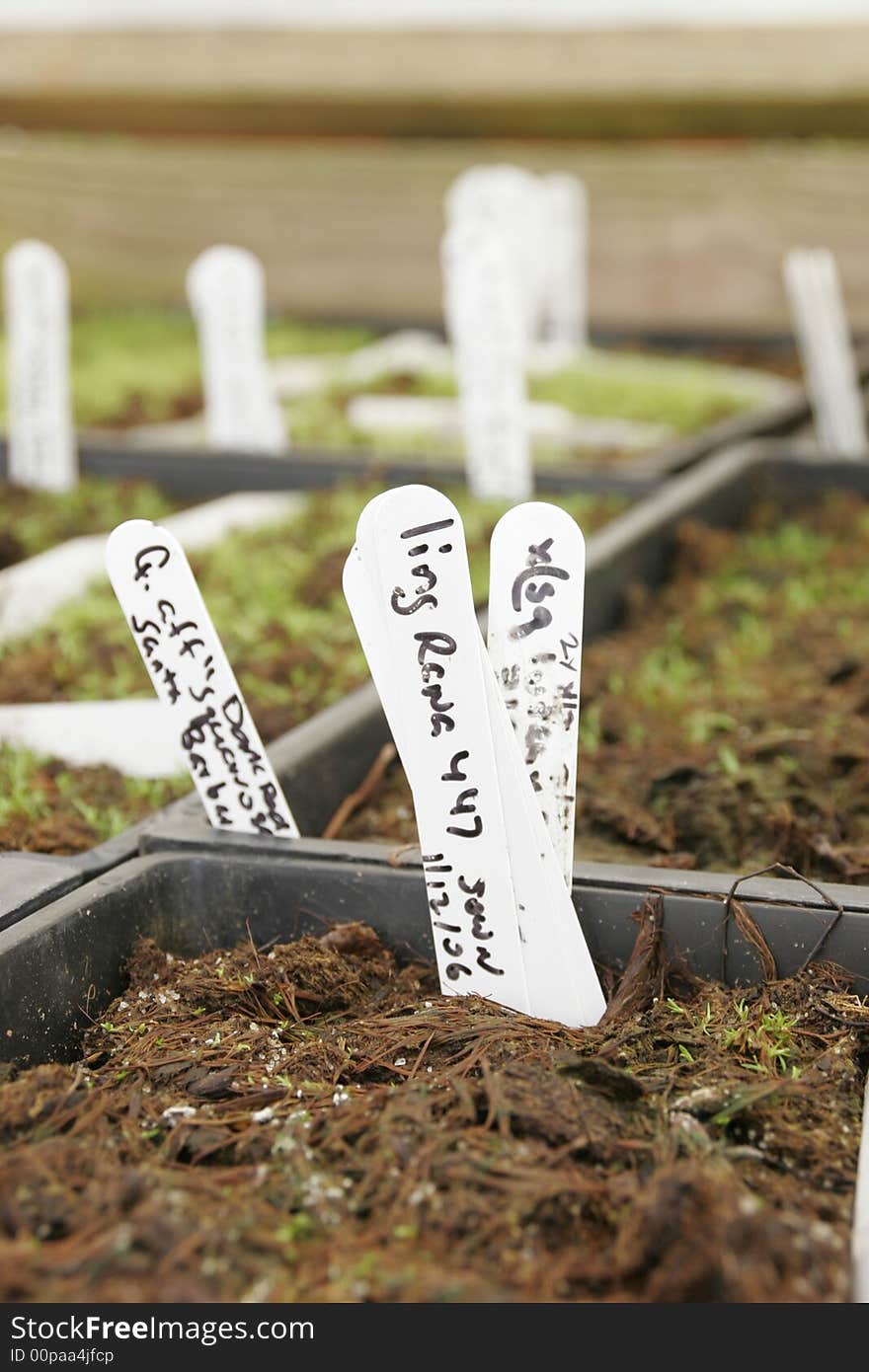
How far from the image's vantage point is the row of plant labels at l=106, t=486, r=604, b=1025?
0.97 metres

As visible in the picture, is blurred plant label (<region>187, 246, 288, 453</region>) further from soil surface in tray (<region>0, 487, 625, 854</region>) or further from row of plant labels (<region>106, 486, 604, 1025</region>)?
row of plant labels (<region>106, 486, 604, 1025</region>)

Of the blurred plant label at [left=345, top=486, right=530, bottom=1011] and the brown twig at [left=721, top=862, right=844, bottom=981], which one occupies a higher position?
the blurred plant label at [left=345, top=486, right=530, bottom=1011]

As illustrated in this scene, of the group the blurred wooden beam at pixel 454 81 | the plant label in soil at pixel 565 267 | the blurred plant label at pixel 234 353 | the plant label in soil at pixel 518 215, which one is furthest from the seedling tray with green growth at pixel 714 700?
the blurred wooden beam at pixel 454 81

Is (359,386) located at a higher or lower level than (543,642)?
higher

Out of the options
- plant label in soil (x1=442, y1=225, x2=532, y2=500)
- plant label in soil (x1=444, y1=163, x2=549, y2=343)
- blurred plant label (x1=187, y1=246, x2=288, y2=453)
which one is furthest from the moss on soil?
plant label in soil (x1=442, y1=225, x2=532, y2=500)

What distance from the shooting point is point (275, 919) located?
1.18m

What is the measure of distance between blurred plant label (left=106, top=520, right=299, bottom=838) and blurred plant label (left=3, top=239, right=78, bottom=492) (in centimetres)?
159

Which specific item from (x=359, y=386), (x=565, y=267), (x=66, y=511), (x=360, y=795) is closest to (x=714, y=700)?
(x=360, y=795)

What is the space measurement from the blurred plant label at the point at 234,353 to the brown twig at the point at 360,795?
4.38 ft

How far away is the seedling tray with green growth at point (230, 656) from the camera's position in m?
1.36

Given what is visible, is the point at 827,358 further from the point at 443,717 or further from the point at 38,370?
the point at 443,717

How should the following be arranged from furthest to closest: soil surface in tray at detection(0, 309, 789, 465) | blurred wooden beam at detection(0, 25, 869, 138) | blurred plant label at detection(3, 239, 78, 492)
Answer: blurred wooden beam at detection(0, 25, 869, 138) < soil surface in tray at detection(0, 309, 789, 465) < blurred plant label at detection(3, 239, 78, 492)

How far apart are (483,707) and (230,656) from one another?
875mm

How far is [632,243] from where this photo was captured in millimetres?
4285
